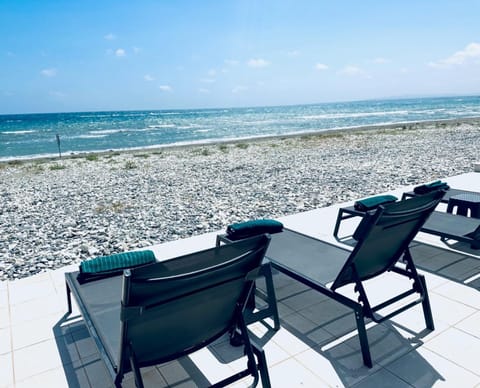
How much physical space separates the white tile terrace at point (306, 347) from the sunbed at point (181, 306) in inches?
16.3

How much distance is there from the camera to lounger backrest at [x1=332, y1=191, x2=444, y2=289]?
206cm

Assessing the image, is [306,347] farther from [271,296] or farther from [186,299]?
[186,299]

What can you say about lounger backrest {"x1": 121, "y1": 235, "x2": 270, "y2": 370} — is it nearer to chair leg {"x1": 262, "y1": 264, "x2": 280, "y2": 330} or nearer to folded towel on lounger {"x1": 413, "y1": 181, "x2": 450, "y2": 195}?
chair leg {"x1": 262, "y1": 264, "x2": 280, "y2": 330}

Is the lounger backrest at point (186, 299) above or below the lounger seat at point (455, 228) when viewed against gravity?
above

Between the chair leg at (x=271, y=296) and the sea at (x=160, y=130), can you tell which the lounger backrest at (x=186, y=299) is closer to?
the chair leg at (x=271, y=296)

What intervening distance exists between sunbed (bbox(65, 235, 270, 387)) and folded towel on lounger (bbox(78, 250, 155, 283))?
2.22ft

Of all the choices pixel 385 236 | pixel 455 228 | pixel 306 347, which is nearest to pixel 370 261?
pixel 385 236

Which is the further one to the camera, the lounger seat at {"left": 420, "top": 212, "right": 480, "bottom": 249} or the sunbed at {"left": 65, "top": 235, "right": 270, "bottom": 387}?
the lounger seat at {"left": 420, "top": 212, "right": 480, "bottom": 249}

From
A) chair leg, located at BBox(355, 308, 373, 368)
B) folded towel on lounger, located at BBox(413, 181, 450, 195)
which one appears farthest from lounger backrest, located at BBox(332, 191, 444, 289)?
folded towel on lounger, located at BBox(413, 181, 450, 195)

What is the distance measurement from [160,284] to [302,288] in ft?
6.35

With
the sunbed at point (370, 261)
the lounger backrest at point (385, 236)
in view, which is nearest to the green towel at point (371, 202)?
the sunbed at point (370, 261)

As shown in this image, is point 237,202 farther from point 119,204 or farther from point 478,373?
point 478,373

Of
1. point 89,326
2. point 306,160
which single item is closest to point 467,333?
point 89,326

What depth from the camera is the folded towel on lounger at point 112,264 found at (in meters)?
2.57
